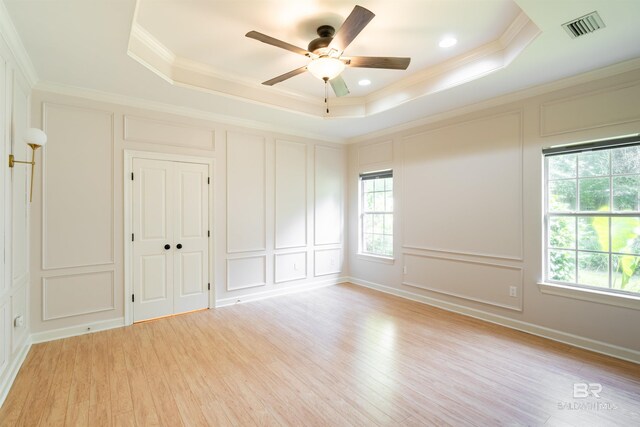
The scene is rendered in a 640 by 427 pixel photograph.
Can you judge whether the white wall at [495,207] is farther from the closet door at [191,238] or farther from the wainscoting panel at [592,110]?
the closet door at [191,238]

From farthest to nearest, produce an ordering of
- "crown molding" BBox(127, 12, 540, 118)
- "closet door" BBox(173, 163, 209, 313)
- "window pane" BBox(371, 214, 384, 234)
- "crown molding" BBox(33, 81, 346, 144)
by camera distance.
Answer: "window pane" BBox(371, 214, 384, 234) → "closet door" BBox(173, 163, 209, 313) → "crown molding" BBox(33, 81, 346, 144) → "crown molding" BBox(127, 12, 540, 118)

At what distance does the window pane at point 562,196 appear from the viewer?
3242mm

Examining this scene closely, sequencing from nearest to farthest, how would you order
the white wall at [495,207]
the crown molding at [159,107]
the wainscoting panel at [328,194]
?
the white wall at [495,207], the crown molding at [159,107], the wainscoting panel at [328,194]

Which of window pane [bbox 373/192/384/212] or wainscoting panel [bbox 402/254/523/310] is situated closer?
wainscoting panel [bbox 402/254/523/310]

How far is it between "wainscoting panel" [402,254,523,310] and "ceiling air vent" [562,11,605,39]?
2389 millimetres

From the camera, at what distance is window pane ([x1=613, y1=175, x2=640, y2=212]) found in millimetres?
2869

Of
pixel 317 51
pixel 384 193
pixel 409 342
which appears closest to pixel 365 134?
pixel 384 193

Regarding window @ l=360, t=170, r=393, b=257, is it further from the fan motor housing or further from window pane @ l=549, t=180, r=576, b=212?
the fan motor housing

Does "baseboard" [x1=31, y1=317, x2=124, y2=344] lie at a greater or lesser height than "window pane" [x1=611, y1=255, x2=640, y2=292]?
lesser

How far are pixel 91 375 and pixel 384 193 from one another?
444cm

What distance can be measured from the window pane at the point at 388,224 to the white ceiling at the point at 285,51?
1.81 metres

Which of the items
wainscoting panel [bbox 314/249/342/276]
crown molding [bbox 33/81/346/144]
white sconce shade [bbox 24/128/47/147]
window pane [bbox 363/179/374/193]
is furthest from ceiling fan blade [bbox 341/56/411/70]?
wainscoting panel [bbox 314/249/342/276]

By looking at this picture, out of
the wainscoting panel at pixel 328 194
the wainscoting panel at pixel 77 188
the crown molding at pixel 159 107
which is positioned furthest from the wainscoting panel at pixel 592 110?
the wainscoting panel at pixel 77 188

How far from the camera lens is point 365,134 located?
549 centimetres
